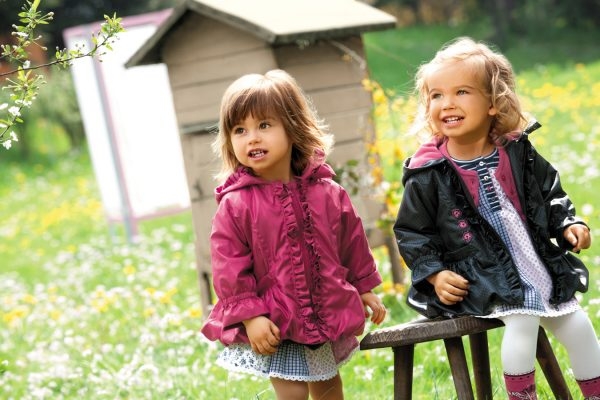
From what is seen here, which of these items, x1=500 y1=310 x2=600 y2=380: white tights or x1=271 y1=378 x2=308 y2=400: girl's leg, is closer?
x1=500 y1=310 x2=600 y2=380: white tights

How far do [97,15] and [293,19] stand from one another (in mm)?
21992

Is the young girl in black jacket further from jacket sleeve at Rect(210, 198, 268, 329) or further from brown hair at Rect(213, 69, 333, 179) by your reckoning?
jacket sleeve at Rect(210, 198, 268, 329)

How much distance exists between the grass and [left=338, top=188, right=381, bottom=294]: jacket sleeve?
1.97ft

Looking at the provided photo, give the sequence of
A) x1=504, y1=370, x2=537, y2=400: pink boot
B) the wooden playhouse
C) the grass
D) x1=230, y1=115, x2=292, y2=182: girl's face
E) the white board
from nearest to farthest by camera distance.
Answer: x1=504, y1=370, x2=537, y2=400: pink boot, x1=230, y1=115, x2=292, y2=182: girl's face, the grass, the wooden playhouse, the white board

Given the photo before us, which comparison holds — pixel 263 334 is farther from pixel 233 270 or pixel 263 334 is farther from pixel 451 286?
pixel 451 286

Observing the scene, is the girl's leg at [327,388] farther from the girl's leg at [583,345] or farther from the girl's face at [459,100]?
the girl's face at [459,100]

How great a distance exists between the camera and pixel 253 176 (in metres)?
2.81

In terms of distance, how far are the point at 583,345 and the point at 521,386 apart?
0.75ft

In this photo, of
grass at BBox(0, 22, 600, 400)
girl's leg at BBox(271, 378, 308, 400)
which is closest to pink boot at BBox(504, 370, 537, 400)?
grass at BBox(0, 22, 600, 400)

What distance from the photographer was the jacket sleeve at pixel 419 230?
2.73 meters

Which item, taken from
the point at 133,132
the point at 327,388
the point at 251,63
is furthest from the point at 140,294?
the point at 133,132

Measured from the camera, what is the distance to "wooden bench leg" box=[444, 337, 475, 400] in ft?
8.89

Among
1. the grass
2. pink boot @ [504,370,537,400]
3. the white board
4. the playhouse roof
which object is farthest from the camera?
the white board

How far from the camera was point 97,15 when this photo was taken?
25.6 m
